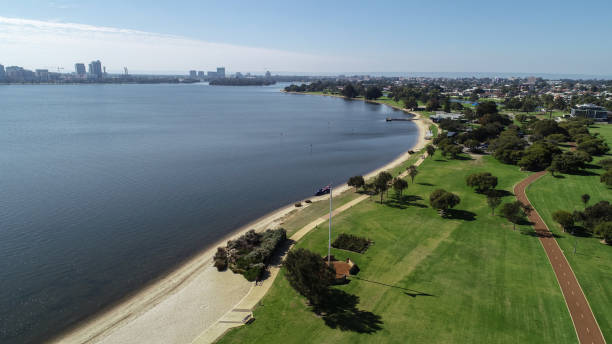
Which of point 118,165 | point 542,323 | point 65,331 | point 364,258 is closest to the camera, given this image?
point 542,323

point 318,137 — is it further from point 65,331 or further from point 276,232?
point 65,331

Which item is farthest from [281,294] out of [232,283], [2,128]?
[2,128]

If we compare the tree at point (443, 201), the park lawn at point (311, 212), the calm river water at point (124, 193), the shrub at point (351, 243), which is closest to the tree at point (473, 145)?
the calm river water at point (124, 193)

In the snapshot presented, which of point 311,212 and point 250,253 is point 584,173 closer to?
point 311,212

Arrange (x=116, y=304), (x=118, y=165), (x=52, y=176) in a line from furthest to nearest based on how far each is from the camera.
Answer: (x=118, y=165) → (x=52, y=176) → (x=116, y=304)

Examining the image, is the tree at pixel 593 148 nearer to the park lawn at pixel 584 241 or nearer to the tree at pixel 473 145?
the park lawn at pixel 584 241

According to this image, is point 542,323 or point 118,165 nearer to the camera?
point 542,323

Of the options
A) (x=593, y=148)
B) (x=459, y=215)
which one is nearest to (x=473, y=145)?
(x=593, y=148)

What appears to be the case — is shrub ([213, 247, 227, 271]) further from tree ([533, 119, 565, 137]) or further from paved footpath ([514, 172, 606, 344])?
tree ([533, 119, 565, 137])
